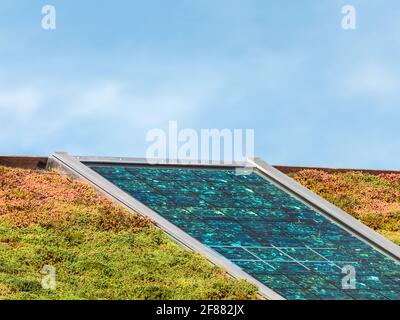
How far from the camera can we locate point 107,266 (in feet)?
70.3

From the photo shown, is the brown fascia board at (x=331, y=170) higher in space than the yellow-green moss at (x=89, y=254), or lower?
higher

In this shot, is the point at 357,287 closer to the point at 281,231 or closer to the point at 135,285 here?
the point at 281,231

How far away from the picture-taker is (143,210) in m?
24.5

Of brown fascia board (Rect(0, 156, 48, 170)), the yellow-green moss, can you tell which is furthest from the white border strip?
brown fascia board (Rect(0, 156, 48, 170))

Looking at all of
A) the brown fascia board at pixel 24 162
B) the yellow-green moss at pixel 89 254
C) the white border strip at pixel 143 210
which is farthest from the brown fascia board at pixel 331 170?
the yellow-green moss at pixel 89 254

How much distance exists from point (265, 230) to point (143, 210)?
2904 mm

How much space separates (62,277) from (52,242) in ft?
6.05

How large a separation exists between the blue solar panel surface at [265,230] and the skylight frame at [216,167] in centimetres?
22

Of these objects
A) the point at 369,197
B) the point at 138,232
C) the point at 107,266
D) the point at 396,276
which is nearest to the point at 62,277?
the point at 107,266

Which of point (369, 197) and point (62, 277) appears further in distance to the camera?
point (369, 197)

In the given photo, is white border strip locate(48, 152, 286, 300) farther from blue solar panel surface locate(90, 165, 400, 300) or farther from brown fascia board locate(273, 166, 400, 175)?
brown fascia board locate(273, 166, 400, 175)

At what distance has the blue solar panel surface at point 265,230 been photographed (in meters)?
22.2

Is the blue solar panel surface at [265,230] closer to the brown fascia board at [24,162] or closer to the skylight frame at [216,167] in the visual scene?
the skylight frame at [216,167]

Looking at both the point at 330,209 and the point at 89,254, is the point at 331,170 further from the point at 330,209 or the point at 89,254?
the point at 89,254
